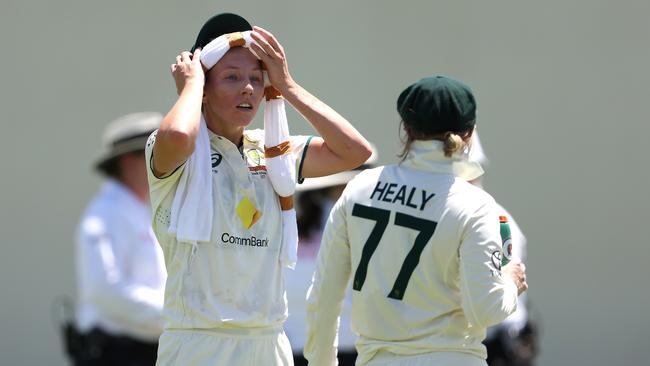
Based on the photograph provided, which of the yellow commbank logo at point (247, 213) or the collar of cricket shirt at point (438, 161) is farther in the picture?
the collar of cricket shirt at point (438, 161)

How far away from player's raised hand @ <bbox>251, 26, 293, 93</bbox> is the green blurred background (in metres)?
3.99

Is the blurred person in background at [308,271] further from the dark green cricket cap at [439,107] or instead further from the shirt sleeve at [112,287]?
the dark green cricket cap at [439,107]

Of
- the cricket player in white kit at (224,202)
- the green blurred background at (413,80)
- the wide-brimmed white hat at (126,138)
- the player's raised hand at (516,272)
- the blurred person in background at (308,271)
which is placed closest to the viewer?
the cricket player in white kit at (224,202)

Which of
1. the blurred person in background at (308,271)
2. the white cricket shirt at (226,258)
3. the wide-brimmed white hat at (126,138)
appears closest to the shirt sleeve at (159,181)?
the white cricket shirt at (226,258)

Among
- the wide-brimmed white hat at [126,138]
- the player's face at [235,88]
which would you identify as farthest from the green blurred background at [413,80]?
the player's face at [235,88]

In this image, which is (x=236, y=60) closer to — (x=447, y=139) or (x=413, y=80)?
(x=447, y=139)

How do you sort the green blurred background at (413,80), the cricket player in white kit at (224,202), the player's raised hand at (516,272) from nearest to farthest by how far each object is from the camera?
the cricket player in white kit at (224,202)
the player's raised hand at (516,272)
the green blurred background at (413,80)

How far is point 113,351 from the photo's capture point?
5.96 meters

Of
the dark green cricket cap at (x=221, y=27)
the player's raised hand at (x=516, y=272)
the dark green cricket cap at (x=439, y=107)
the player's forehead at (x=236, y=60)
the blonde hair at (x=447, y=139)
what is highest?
the dark green cricket cap at (x=221, y=27)

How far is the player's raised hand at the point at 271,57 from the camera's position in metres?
3.65

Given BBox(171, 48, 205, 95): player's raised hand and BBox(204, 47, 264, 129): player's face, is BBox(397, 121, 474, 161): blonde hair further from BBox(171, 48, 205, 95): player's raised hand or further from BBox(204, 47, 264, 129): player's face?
BBox(171, 48, 205, 95): player's raised hand

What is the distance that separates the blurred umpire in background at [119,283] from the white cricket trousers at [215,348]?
2.24m

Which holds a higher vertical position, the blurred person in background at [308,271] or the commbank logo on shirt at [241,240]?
the commbank logo on shirt at [241,240]

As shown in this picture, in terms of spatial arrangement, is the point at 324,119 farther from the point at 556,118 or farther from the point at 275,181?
the point at 556,118
